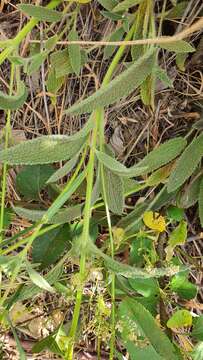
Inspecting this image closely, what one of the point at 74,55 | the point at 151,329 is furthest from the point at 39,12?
the point at 151,329

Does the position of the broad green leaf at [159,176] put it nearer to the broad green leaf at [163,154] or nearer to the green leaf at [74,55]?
the broad green leaf at [163,154]

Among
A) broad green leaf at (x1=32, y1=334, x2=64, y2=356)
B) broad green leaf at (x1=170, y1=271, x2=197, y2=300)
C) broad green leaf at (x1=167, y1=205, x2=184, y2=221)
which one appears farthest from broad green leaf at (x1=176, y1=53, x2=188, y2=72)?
broad green leaf at (x1=32, y1=334, x2=64, y2=356)

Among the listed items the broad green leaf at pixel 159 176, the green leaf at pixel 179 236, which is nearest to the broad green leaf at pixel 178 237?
the green leaf at pixel 179 236

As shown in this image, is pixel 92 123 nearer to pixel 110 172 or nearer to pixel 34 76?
pixel 110 172

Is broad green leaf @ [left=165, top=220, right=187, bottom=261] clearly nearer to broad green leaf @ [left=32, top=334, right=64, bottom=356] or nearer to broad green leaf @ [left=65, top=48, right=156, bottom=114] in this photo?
broad green leaf @ [left=32, top=334, right=64, bottom=356]

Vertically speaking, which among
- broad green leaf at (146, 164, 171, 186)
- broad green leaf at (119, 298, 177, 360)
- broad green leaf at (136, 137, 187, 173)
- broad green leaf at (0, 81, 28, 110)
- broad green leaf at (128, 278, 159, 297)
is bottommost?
broad green leaf at (128, 278, 159, 297)

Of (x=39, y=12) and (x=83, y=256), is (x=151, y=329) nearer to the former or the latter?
(x=83, y=256)

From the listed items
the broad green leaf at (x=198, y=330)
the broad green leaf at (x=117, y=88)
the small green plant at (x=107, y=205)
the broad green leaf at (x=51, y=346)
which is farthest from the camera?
the broad green leaf at (x=198, y=330)

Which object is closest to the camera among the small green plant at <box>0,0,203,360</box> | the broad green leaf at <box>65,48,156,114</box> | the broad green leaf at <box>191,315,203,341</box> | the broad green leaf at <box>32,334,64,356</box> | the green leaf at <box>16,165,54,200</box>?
the broad green leaf at <box>65,48,156,114</box>
